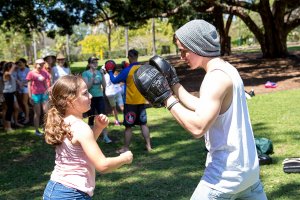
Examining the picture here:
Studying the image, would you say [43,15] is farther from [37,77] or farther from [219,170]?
[219,170]

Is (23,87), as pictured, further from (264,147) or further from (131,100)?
(264,147)

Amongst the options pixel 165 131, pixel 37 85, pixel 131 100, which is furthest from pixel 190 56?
pixel 37 85

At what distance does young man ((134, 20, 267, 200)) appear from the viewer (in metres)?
2.37

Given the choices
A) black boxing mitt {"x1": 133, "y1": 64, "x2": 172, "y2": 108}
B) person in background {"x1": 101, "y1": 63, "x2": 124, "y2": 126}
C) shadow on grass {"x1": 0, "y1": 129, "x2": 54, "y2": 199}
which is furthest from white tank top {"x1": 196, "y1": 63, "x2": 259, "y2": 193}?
person in background {"x1": 101, "y1": 63, "x2": 124, "y2": 126}

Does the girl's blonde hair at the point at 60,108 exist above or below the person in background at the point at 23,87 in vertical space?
above

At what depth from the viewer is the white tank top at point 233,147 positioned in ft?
8.03

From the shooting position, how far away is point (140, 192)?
5.10m

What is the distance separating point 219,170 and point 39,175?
421 cm

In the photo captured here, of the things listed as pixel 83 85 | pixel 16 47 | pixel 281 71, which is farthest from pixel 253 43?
pixel 83 85

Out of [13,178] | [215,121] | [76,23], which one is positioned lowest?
[13,178]

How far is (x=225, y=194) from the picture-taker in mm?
2516

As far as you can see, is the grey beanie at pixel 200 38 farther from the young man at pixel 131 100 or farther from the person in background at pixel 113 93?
the person in background at pixel 113 93

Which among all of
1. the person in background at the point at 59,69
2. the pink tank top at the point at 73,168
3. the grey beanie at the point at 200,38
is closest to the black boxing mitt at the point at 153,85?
the grey beanie at the point at 200,38

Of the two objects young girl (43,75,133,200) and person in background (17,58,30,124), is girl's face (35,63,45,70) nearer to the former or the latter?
person in background (17,58,30,124)
